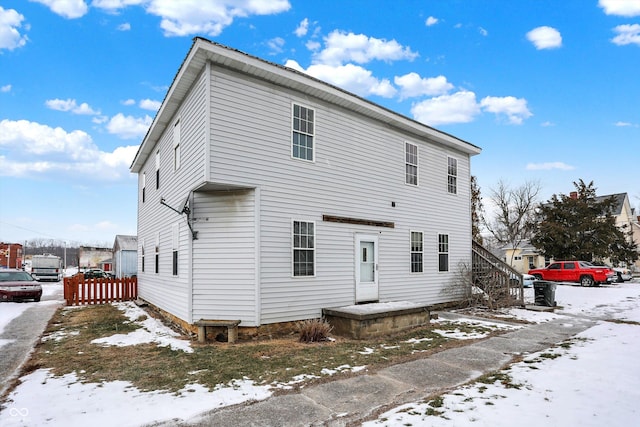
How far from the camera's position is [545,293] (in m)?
13.7

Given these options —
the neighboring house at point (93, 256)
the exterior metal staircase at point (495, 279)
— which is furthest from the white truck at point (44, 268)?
the exterior metal staircase at point (495, 279)

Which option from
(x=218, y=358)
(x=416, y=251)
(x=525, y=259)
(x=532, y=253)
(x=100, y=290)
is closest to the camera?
(x=218, y=358)

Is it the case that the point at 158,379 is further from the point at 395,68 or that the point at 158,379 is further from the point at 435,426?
the point at 395,68

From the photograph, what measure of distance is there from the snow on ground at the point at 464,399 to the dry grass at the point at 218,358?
328mm

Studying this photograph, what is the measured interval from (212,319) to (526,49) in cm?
1626

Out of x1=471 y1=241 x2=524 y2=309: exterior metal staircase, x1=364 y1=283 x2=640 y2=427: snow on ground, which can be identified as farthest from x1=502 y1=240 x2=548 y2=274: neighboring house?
x1=364 y1=283 x2=640 y2=427: snow on ground

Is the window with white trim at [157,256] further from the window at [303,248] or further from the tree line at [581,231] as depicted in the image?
the tree line at [581,231]

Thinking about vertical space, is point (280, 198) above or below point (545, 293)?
above

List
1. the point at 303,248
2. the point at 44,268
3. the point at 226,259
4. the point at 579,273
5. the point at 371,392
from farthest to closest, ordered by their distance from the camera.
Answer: the point at 44,268
the point at 579,273
the point at 303,248
the point at 226,259
the point at 371,392

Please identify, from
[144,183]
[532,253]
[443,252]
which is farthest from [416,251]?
[532,253]

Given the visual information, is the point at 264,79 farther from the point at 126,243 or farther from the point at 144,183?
the point at 126,243

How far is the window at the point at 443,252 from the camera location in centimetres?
1339

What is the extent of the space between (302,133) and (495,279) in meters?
9.18

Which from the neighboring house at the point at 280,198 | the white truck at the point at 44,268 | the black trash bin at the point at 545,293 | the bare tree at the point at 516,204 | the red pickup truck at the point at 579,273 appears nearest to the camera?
the neighboring house at the point at 280,198
